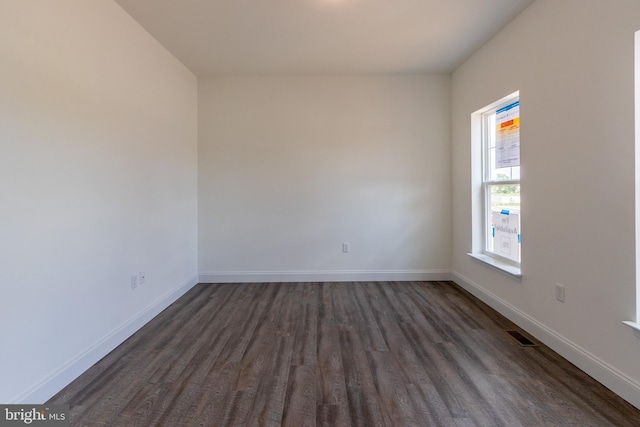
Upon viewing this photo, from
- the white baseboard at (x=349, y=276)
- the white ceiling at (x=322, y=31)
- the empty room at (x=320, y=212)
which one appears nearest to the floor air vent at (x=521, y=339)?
the empty room at (x=320, y=212)

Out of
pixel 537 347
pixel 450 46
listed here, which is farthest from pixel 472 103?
pixel 537 347

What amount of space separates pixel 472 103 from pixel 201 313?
12.2 feet

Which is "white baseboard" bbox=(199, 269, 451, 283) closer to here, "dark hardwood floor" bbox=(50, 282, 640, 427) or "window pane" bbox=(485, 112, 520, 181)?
"dark hardwood floor" bbox=(50, 282, 640, 427)

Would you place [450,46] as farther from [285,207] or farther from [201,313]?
[201,313]

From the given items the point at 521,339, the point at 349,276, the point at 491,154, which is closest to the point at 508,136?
the point at 491,154

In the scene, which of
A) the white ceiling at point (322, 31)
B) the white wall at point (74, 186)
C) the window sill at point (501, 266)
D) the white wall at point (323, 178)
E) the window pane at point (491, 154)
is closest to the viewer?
the white wall at point (74, 186)

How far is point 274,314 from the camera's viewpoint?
9.30 feet

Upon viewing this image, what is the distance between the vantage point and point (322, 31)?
8.81ft

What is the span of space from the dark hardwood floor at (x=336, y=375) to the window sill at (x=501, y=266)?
1.44ft

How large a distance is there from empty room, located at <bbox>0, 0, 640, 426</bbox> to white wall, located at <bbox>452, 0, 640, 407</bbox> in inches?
0.6

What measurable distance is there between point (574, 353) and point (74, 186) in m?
3.51

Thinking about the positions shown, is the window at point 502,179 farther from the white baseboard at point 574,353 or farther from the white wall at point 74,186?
the white wall at point 74,186

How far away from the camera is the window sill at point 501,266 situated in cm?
254

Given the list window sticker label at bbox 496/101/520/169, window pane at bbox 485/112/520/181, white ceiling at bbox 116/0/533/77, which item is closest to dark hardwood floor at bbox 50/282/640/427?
window pane at bbox 485/112/520/181
